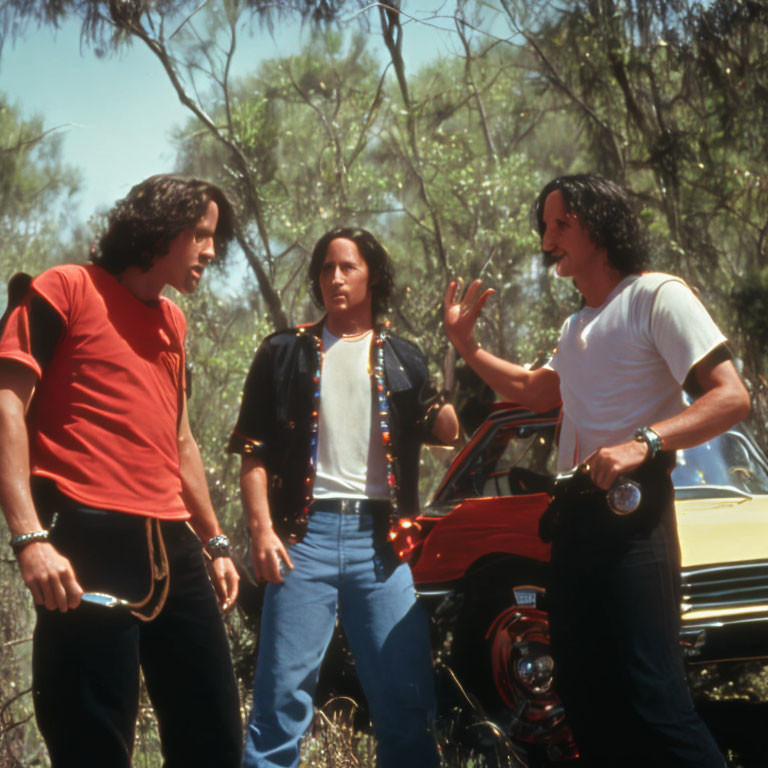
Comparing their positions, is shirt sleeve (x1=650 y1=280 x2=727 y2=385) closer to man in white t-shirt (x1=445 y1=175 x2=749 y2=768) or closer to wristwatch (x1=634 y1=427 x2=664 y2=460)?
man in white t-shirt (x1=445 y1=175 x2=749 y2=768)

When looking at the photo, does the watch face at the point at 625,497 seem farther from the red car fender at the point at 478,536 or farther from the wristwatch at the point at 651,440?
the red car fender at the point at 478,536

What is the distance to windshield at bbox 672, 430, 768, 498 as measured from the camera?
17.6 ft

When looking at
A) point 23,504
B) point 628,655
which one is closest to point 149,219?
point 23,504

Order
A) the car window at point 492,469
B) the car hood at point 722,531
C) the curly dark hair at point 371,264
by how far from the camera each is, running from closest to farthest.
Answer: the curly dark hair at point 371,264, the car hood at point 722,531, the car window at point 492,469

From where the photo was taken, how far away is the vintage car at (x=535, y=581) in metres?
4.65

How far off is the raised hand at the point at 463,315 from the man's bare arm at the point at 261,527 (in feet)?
2.72

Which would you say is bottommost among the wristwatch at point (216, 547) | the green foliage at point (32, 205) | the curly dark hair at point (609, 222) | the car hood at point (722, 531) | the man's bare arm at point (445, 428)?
the car hood at point (722, 531)

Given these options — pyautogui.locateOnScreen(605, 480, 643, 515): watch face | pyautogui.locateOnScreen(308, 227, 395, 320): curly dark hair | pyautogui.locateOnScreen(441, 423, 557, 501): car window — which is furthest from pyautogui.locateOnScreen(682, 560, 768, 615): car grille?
pyautogui.locateOnScreen(605, 480, 643, 515): watch face

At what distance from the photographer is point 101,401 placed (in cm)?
293

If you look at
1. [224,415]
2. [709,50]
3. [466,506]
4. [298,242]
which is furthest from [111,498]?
[298,242]

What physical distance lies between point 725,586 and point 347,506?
6.02ft

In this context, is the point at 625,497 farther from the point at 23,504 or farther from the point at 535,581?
the point at 535,581

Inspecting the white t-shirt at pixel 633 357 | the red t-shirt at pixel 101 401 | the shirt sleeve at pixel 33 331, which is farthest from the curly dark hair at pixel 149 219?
the white t-shirt at pixel 633 357

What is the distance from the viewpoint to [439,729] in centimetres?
499
